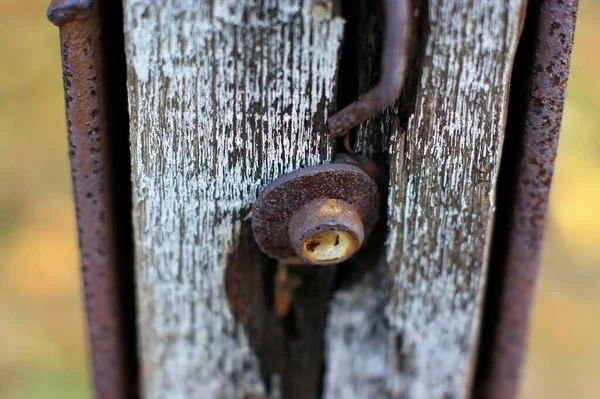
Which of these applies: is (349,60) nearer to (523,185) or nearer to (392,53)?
(392,53)

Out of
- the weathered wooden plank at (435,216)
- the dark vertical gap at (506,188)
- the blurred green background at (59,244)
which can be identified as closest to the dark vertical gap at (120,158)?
A: the weathered wooden plank at (435,216)

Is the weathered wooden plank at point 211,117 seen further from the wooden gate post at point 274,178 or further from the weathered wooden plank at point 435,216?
the weathered wooden plank at point 435,216

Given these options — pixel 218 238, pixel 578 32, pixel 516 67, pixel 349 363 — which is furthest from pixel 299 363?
pixel 578 32

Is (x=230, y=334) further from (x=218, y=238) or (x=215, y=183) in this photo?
(x=215, y=183)

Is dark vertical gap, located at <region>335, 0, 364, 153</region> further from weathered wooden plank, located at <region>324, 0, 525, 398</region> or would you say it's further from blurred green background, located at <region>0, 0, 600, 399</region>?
blurred green background, located at <region>0, 0, 600, 399</region>

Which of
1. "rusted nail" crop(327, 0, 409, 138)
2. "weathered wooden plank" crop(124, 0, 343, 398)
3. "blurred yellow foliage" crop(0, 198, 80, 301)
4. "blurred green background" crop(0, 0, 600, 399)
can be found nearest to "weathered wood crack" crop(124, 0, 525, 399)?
"weathered wooden plank" crop(124, 0, 343, 398)

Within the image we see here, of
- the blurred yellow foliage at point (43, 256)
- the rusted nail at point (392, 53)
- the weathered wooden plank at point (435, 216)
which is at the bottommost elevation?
the blurred yellow foliage at point (43, 256)
